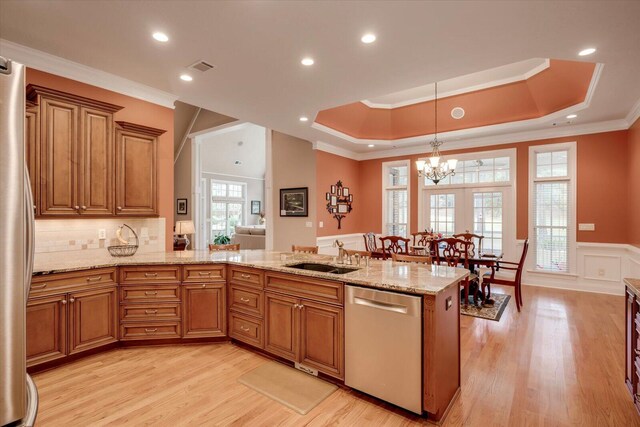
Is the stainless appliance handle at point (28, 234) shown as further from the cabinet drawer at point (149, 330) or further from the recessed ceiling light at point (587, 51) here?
the recessed ceiling light at point (587, 51)

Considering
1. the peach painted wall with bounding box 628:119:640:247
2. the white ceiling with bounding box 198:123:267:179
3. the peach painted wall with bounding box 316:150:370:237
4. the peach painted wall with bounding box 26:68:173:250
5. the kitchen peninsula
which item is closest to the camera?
the kitchen peninsula

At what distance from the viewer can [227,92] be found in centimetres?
405

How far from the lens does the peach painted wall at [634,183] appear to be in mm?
4641

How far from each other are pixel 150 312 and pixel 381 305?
248 cm

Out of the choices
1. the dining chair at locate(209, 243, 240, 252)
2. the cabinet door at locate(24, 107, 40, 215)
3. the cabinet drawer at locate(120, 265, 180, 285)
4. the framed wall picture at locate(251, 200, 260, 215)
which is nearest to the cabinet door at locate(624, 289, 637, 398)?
the cabinet drawer at locate(120, 265, 180, 285)

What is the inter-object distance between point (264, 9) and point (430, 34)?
4.76 ft

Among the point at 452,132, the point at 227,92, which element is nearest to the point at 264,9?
the point at 227,92

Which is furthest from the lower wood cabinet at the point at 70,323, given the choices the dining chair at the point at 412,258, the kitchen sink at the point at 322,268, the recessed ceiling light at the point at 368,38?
the recessed ceiling light at the point at 368,38

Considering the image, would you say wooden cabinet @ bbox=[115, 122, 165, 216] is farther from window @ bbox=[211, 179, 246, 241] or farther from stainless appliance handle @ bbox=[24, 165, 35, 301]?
window @ bbox=[211, 179, 246, 241]

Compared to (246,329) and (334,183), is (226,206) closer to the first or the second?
(334,183)

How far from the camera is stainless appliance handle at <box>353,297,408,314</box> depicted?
214 centimetres

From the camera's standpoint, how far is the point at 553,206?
5961mm

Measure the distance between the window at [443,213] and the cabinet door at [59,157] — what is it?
661 cm

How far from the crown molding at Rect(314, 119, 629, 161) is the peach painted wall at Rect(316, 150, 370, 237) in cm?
18
